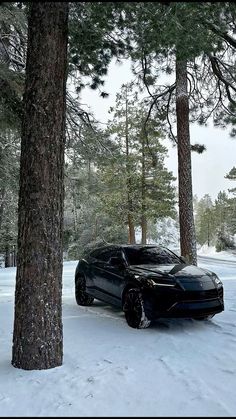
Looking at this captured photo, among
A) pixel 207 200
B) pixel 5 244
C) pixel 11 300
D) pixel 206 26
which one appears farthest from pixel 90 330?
pixel 207 200

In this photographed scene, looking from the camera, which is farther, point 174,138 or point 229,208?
point 229,208

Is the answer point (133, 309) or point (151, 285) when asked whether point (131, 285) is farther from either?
point (151, 285)

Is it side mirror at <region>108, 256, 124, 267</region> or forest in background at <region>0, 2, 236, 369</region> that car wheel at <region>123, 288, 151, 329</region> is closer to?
side mirror at <region>108, 256, 124, 267</region>

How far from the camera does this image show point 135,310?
5980 mm

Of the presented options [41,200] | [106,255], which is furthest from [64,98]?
[106,255]

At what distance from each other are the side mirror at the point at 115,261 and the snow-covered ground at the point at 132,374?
3.49ft

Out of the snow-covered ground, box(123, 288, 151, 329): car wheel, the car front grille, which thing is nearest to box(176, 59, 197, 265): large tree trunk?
the snow-covered ground

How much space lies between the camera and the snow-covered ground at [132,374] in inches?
126

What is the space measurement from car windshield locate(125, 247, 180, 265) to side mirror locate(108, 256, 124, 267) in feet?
0.55

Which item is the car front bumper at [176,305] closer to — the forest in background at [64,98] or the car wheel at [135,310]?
the car wheel at [135,310]

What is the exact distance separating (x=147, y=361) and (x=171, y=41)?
14.7ft

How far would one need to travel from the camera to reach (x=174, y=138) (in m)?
12.9

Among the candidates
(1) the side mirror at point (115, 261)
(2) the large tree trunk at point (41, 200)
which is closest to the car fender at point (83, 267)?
(1) the side mirror at point (115, 261)

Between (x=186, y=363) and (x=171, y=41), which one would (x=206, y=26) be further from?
(x=186, y=363)
